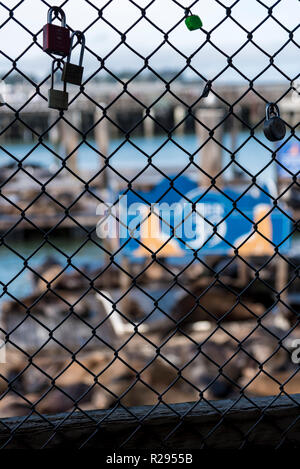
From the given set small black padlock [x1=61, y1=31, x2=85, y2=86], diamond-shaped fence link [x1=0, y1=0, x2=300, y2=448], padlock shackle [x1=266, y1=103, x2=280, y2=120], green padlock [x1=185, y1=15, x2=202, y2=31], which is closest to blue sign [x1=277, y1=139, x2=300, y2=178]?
diamond-shaped fence link [x1=0, y1=0, x2=300, y2=448]

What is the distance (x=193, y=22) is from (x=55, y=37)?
402mm

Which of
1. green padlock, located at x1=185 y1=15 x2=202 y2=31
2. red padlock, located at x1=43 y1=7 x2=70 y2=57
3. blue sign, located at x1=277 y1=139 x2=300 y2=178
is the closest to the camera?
red padlock, located at x1=43 y1=7 x2=70 y2=57

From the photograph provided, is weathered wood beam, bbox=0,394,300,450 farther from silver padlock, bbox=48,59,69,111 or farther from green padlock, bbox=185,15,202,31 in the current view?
green padlock, bbox=185,15,202,31

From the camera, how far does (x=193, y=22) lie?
180 cm

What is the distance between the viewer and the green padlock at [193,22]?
5.91 feet

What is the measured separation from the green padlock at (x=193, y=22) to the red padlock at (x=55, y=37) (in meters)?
0.35

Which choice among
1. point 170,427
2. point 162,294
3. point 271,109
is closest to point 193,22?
point 271,109

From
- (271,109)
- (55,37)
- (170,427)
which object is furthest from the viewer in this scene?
(170,427)

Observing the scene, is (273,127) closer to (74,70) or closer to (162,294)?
(74,70)

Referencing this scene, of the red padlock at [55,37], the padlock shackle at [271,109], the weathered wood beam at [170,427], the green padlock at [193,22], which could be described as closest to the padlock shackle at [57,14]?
the red padlock at [55,37]

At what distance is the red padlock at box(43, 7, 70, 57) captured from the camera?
1.66 meters

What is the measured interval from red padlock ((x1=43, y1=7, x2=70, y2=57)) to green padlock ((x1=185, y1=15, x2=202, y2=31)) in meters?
0.35

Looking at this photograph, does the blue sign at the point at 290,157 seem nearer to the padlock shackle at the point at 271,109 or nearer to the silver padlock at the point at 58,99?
the padlock shackle at the point at 271,109

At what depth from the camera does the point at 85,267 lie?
13.6 m
